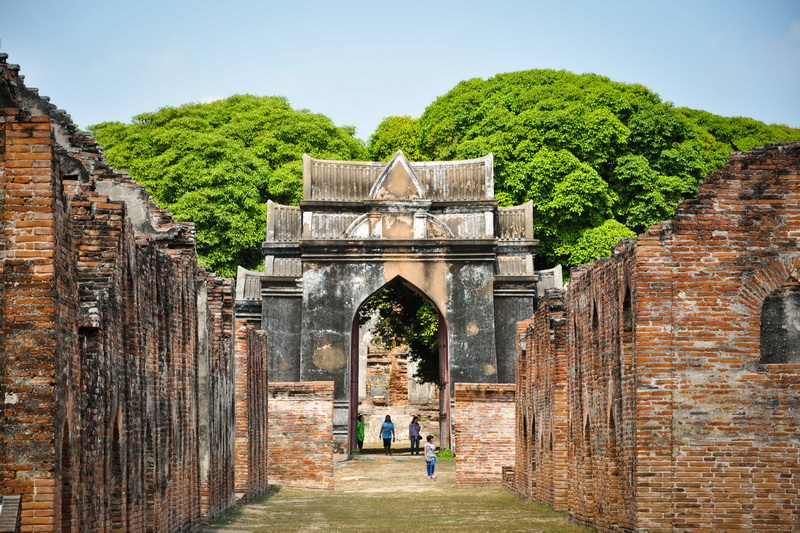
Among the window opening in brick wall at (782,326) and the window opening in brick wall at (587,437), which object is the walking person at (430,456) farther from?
the window opening in brick wall at (782,326)

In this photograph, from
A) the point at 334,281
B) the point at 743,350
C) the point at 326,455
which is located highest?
the point at 334,281

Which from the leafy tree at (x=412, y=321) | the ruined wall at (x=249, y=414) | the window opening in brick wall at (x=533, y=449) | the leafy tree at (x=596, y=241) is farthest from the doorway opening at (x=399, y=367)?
the window opening in brick wall at (x=533, y=449)

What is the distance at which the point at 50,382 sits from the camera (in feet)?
32.2

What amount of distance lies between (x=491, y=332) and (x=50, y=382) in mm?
23466

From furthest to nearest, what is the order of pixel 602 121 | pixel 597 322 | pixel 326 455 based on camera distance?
pixel 602 121, pixel 326 455, pixel 597 322

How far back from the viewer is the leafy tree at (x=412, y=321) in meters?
38.3

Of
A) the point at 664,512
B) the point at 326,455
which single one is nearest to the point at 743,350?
the point at 664,512

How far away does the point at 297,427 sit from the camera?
28406 millimetres

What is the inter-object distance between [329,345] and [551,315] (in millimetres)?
12890

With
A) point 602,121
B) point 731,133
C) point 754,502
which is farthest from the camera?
point 731,133

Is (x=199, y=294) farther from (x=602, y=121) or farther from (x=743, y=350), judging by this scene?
(x=602, y=121)

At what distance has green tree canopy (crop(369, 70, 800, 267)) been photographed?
38.7 meters

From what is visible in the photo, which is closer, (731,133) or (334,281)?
(334,281)

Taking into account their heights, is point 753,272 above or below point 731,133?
below
